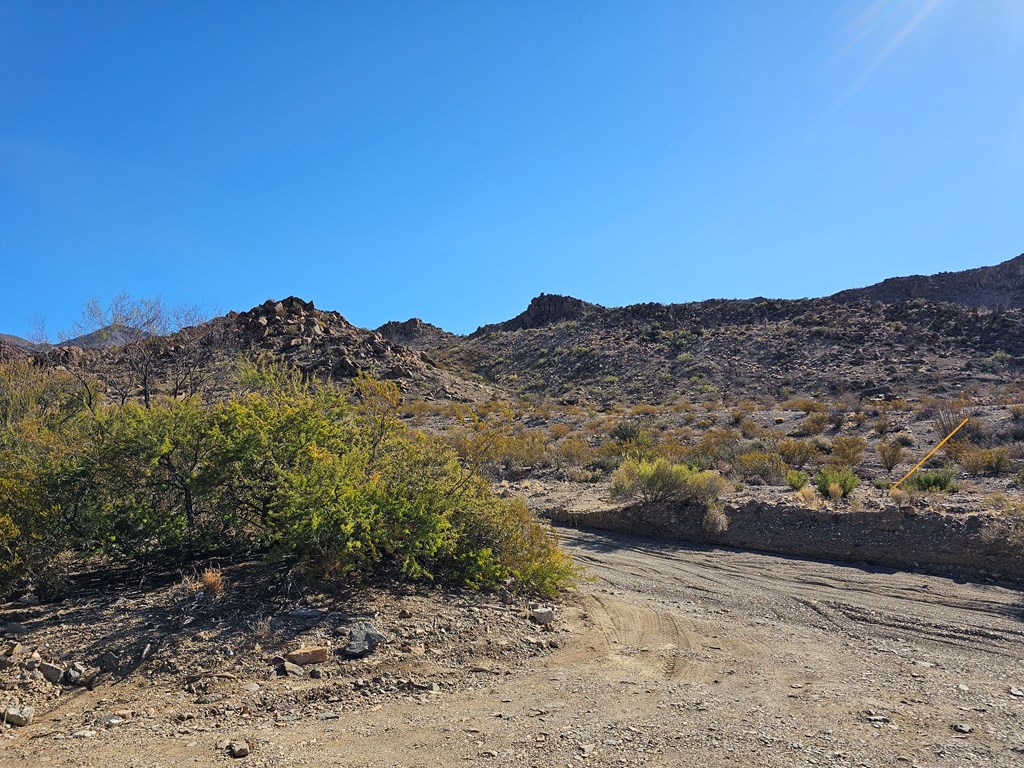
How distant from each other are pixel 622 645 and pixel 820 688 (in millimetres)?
1957

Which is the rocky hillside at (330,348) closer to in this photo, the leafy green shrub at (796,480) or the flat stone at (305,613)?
the leafy green shrub at (796,480)

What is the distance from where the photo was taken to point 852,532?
11.4 m

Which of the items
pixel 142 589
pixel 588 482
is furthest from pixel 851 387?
pixel 142 589

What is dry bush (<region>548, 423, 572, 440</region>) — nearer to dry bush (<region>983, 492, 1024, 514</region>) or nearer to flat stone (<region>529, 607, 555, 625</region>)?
dry bush (<region>983, 492, 1024, 514</region>)

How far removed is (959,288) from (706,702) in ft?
278

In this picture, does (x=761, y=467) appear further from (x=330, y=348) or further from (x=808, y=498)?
(x=330, y=348)

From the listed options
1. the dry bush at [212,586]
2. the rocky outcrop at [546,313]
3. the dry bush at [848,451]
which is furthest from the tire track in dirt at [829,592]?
the rocky outcrop at [546,313]

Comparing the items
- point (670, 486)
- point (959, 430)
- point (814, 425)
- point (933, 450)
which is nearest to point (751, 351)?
point (814, 425)

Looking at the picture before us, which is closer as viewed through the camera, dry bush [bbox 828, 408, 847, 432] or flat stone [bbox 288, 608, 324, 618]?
flat stone [bbox 288, 608, 324, 618]

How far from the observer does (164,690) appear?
5.30 metres

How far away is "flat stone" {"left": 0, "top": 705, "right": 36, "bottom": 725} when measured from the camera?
4.79 metres

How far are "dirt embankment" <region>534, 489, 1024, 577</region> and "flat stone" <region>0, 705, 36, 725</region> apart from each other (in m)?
10.8

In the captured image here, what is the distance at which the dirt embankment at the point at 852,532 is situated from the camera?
1010 cm

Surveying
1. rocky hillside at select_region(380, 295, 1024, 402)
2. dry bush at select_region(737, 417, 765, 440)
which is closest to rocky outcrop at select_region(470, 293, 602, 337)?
rocky hillside at select_region(380, 295, 1024, 402)
